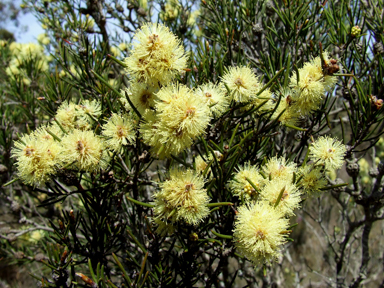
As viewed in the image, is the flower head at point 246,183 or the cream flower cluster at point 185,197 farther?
the flower head at point 246,183

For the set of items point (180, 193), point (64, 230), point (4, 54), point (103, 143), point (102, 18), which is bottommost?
point (64, 230)

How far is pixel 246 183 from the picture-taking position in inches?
37.1

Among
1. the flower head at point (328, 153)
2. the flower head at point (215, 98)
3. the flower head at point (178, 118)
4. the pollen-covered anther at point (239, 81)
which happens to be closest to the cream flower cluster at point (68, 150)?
the flower head at point (178, 118)

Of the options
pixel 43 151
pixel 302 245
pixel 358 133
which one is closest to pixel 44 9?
pixel 43 151

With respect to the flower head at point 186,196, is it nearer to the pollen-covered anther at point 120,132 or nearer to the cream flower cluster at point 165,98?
Result: the cream flower cluster at point 165,98

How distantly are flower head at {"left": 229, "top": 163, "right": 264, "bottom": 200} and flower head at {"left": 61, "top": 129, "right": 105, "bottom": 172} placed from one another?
0.47 meters

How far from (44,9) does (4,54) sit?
0.92 metres

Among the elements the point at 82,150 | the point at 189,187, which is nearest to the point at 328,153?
the point at 189,187

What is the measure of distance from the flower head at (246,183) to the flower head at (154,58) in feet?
1.34

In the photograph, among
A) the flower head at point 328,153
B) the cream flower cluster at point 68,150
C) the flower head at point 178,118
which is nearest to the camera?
the flower head at point 178,118

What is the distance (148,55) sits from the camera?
0.81 meters

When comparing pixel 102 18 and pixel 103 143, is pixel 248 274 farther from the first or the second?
pixel 102 18

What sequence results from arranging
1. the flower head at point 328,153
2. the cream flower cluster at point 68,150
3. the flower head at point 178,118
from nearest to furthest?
the flower head at point 178,118 < the cream flower cluster at point 68,150 < the flower head at point 328,153

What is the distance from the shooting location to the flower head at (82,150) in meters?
0.85
